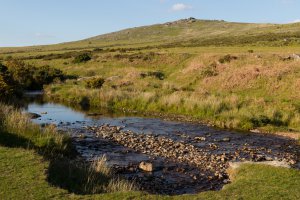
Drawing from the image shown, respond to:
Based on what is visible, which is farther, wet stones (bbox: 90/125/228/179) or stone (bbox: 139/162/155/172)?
wet stones (bbox: 90/125/228/179)

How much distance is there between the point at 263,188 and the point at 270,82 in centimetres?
3223

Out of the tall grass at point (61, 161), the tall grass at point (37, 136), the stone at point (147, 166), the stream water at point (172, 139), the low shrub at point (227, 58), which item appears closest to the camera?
→ the tall grass at point (61, 161)

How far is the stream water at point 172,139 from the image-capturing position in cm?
1839

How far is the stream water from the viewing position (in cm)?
1839

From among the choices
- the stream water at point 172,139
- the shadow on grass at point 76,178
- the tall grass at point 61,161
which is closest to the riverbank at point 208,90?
the stream water at point 172,139

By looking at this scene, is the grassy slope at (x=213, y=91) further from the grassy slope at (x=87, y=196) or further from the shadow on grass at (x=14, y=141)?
the shadow on grass at (x=14, y=141)

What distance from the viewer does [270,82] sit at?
44375 mm

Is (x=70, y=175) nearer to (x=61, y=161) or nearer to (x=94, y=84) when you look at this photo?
(x=61, y=161)

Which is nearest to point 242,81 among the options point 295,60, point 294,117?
point 295,60

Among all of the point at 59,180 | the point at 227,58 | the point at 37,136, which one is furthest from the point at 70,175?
the point at 227,58

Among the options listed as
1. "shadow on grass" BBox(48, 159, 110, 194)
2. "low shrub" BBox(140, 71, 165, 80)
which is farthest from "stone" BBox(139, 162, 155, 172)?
"low shrub" BBox(140, 71, 165, 80)

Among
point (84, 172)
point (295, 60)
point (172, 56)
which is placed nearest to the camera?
point (84, 172)

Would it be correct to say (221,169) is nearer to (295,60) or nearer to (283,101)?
(283,101)

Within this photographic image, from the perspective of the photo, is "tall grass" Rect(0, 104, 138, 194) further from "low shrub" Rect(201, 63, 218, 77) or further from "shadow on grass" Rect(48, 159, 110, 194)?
"low shrub" Rect(201, 63, 218, 77)
